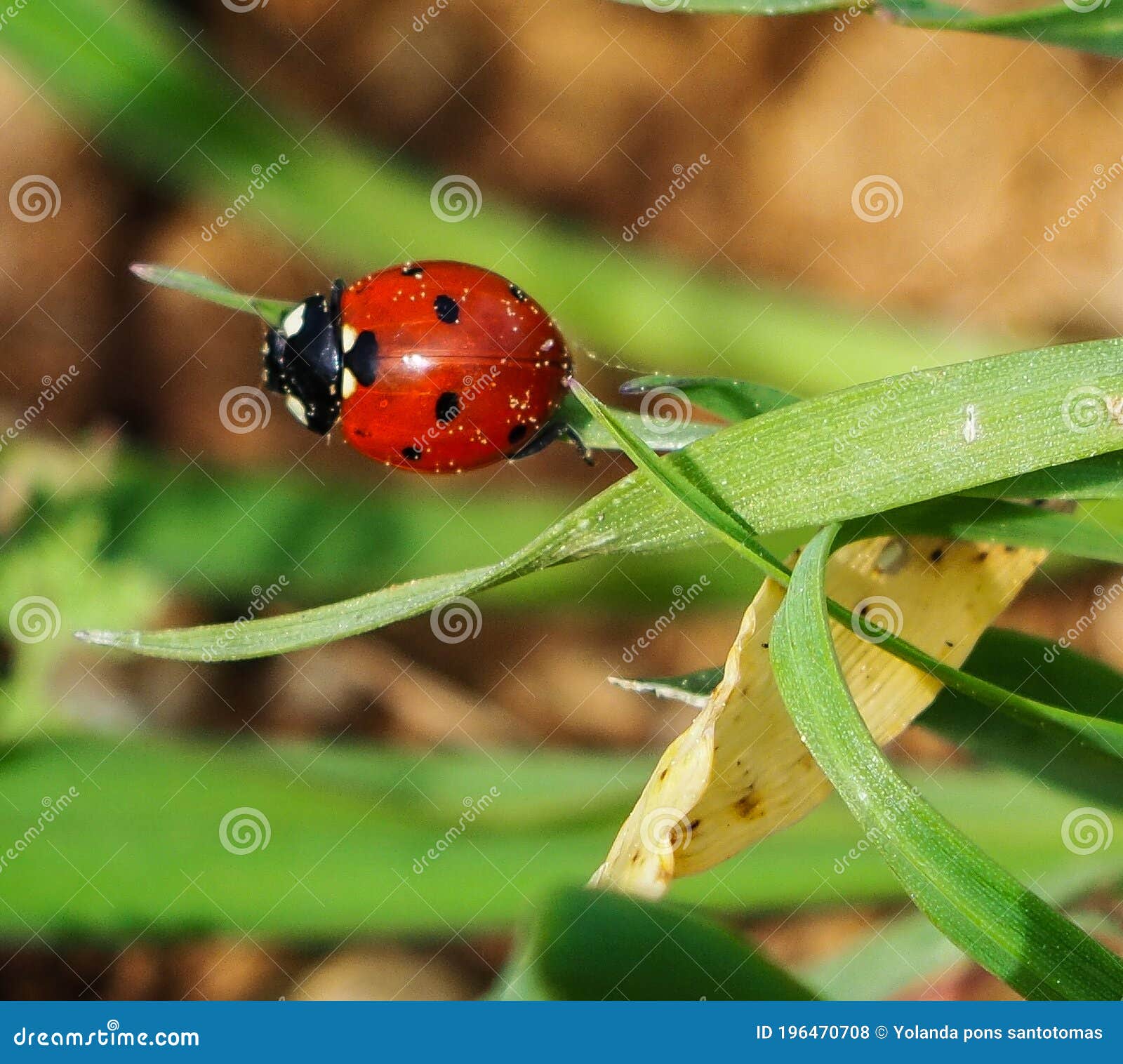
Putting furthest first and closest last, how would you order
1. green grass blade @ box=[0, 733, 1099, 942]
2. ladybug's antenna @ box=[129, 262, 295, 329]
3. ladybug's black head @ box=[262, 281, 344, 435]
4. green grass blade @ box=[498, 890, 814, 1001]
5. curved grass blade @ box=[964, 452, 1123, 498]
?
ladybug's black head @ box=[262, 281, 344, 435], green grass blade @ box=[0, 733, 1099, 942], ladybug's antenna @ box=[129, 262, 295, 329], curved grass blade @ box=[964, 452, 1123, 498], green grass blade @ box=[498, 890, 814, 1001]

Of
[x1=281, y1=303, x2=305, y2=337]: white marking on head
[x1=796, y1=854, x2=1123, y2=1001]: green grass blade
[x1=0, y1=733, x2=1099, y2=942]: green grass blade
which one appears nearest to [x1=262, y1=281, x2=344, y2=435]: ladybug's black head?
[x1=281, y1=303, x2=305, y2=337]: white marking on head

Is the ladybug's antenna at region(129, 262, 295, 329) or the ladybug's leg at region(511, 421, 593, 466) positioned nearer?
the ladybug's antenna at region(129, 262, 295, 329)

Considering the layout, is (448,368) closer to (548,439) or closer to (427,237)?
(548,439)

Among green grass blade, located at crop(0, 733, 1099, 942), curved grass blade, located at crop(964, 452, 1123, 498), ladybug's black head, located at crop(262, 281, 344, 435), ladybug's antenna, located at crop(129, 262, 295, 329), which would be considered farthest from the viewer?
ladybug's black head, located at crop(262, 281, 344, 435)

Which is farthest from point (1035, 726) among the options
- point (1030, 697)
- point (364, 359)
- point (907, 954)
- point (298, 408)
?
point (298, 408)

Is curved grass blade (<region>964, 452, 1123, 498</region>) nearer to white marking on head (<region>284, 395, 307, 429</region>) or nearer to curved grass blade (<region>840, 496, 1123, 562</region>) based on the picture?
curved grass blade (<region>840, 496, 1123, 562</region>)

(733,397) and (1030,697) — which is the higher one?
(733,397)

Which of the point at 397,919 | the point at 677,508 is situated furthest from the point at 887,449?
the point at 397,919
